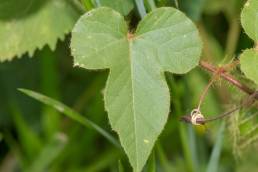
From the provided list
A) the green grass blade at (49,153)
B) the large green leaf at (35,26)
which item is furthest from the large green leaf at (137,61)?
the green grass blade at (49,153)

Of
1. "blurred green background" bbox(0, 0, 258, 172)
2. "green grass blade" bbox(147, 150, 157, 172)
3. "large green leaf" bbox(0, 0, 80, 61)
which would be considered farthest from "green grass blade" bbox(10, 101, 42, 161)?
"green grass blade" bbox(147, 150, 157, 172)

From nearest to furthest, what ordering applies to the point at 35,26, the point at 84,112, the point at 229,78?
the point at 229,78
the point at 35,26
the point at 84,112

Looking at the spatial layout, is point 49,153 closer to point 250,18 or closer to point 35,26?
point 35,26

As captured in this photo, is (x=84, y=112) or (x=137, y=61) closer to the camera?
(x=137, y=61)

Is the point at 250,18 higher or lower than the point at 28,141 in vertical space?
higher

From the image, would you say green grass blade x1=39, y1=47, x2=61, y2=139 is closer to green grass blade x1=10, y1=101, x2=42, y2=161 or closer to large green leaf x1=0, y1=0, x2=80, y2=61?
green grass blade x1=10, y1=101, x2=42, y2=161

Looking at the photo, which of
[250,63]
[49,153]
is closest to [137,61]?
[250,63]

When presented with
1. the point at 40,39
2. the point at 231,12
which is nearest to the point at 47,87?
the point at 40,39
